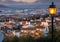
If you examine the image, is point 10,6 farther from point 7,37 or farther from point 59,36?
point 59,36

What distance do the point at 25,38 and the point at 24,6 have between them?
1.35m

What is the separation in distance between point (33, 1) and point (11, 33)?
64.5 inches

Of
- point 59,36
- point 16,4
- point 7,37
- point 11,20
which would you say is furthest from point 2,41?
point 59,36

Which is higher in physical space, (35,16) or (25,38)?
(35,16)

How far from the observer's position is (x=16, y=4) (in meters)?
10.7

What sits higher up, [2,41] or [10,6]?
[10,6]

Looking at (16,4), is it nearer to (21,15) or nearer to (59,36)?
(21,15)

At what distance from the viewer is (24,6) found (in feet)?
34.9

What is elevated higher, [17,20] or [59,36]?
[17,20]

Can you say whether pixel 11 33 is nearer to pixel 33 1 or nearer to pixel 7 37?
pixel 7 37

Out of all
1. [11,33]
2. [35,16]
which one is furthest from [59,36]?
[11,33]

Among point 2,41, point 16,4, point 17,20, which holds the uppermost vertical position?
point 16,4

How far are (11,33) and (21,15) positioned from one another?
0.87 metres

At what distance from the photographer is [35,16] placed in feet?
35.2
